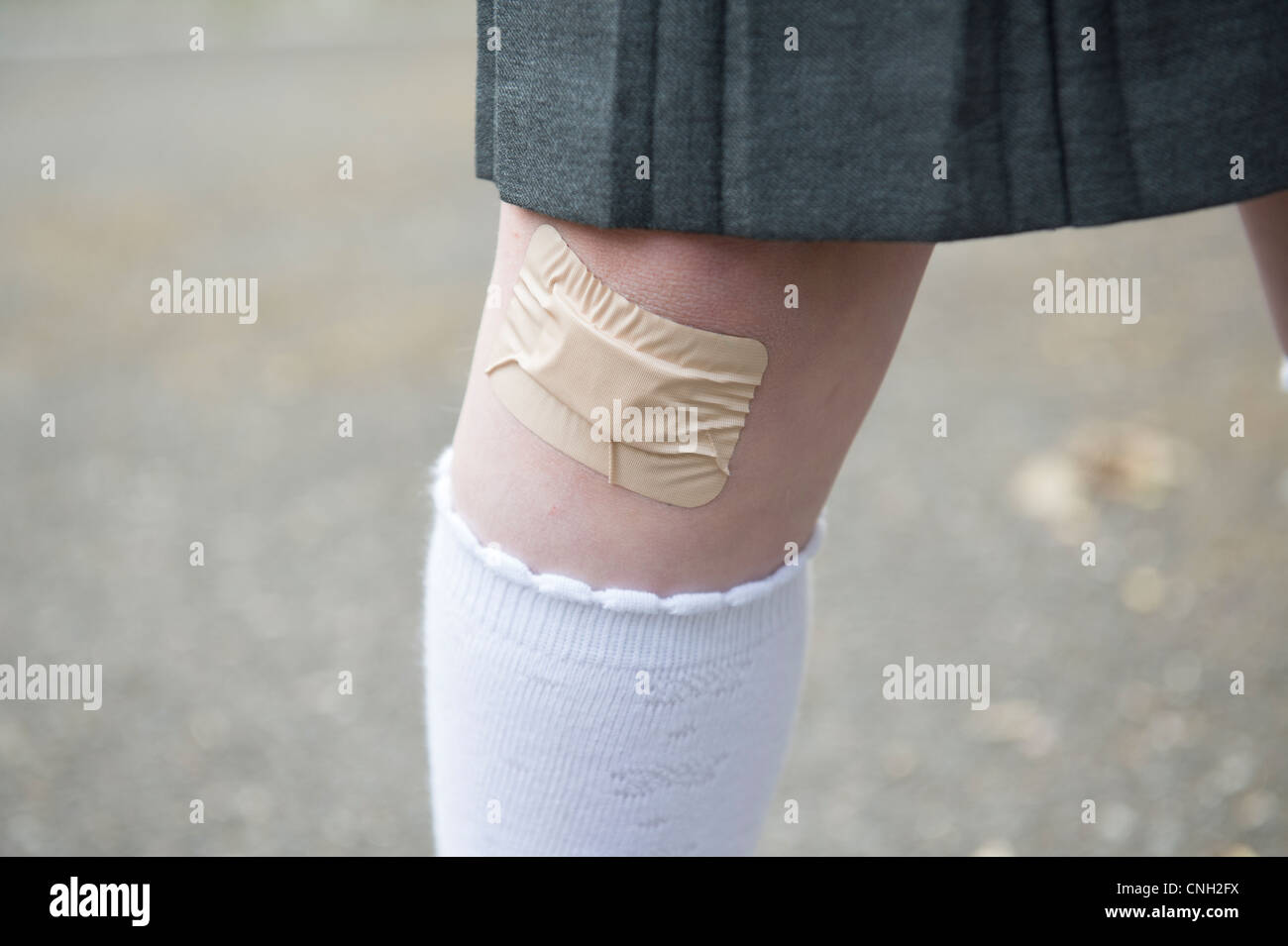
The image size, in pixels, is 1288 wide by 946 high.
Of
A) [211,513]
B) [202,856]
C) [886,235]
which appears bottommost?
[202,856]

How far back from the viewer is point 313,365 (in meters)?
2.59

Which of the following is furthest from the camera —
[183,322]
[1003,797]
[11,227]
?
[11,227]

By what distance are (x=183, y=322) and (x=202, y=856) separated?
161cm

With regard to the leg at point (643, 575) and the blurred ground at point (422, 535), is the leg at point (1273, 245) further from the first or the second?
the blurred ground at point (422, 535)

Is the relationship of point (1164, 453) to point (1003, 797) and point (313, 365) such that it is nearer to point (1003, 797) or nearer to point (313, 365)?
point (1003, 797)

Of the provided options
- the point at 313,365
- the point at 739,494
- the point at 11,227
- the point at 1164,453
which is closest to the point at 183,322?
the point at 313,365

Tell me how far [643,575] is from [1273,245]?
55 centimetres

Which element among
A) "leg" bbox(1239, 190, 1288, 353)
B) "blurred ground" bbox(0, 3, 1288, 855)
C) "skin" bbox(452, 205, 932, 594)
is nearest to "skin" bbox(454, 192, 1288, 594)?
"skin" bbox(452, 205, 932, 594)

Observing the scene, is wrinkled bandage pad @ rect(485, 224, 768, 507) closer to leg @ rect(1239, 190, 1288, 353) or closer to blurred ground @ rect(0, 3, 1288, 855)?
blurred ground @ rect(0, 3, 1288, 855)

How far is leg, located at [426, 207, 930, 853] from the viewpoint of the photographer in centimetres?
66

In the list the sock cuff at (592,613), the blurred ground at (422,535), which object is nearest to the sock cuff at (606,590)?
the sock cuff at (592,613)

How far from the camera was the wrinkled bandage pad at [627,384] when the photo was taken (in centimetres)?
66

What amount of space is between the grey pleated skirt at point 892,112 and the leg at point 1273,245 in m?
0.28
